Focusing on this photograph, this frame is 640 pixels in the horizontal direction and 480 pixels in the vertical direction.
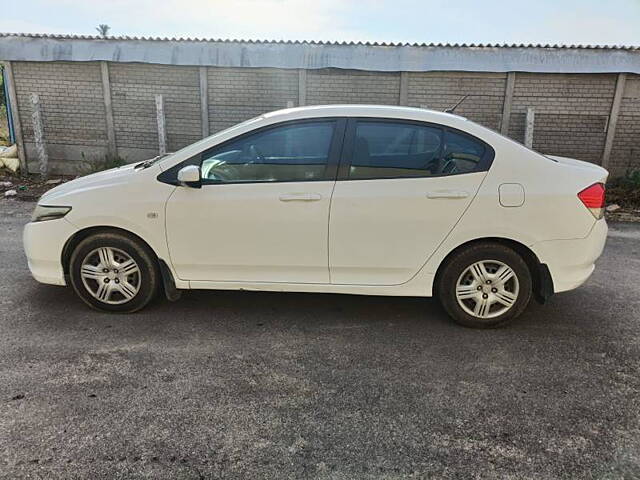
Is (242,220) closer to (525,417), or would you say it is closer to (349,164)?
(349,164)

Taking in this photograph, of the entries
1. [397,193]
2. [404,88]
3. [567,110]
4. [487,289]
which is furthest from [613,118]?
[397,193]

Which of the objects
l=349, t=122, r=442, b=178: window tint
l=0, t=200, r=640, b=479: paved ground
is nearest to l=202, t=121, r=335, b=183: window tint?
l=349, t=122, r=442, b=178: window tint

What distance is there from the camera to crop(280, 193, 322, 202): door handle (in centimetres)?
362

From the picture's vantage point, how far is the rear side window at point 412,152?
3.65 m

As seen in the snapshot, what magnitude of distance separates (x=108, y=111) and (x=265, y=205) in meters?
7.98

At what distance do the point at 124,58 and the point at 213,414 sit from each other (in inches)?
356

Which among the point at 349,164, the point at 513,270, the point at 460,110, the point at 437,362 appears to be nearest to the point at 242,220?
the point at 349,164

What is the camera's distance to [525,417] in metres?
2.75

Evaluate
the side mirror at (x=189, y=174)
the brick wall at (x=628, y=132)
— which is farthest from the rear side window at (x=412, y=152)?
the brick wall at (x=628, y=132)

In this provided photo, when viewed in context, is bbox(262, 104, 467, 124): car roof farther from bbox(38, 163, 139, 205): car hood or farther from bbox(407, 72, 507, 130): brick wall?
bbox(407, 72, 507, 130): brick wall

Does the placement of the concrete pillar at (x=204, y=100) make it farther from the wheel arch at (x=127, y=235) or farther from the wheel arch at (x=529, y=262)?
the wheel arch at (x=529, y=262)

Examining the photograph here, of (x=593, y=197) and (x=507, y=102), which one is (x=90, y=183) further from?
(x=507, y=102)

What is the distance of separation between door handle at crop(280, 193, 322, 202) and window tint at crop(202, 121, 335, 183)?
0.41 feet

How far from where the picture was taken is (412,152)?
3682mm
